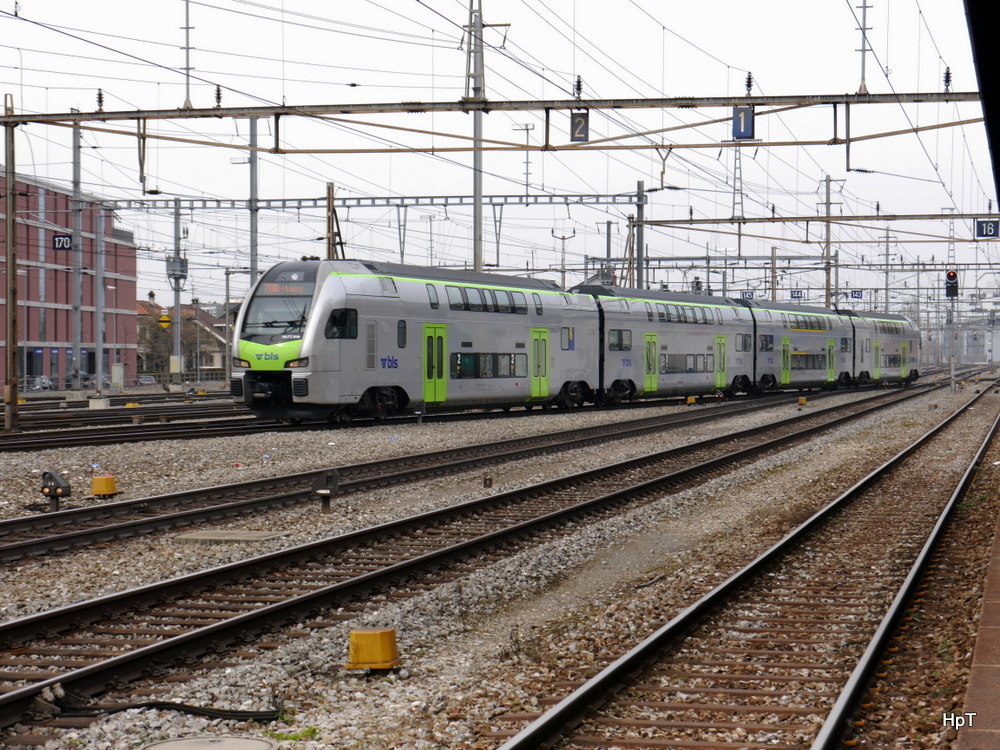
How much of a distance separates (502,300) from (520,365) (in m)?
1.97

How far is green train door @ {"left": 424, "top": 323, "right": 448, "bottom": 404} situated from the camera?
2562cm

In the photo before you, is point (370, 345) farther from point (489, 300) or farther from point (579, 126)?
point (579, 126)

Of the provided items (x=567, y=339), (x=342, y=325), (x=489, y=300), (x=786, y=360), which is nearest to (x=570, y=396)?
(x=567, y=339)

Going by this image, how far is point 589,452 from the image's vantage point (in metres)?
20.6

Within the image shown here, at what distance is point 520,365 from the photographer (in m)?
29.3

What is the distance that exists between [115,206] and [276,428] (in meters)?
21.6

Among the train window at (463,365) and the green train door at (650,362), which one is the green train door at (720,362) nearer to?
the green train door at (650,362)

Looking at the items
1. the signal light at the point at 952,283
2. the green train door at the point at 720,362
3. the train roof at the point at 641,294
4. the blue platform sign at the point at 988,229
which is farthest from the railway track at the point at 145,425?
the blue platform sign at the point at 988,229

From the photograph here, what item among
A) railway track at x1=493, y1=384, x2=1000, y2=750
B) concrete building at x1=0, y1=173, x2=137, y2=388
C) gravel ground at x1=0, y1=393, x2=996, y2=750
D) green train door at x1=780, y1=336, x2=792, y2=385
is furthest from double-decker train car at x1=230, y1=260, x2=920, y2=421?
concrete building at x1=0, y1=173, x2=137, y2=388

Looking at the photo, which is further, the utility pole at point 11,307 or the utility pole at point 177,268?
the utility pole at point 177,268

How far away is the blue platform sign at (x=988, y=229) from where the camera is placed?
3788cm

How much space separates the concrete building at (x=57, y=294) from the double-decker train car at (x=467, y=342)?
3439cm

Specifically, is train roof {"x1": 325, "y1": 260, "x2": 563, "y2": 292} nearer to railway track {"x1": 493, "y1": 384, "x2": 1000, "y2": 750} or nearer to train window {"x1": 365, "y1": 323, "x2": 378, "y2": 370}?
train window {"x1": 365, "y1": 323, "x2": 378, "y2": 370}

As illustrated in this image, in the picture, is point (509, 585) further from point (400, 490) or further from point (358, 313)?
point (358, 313)
